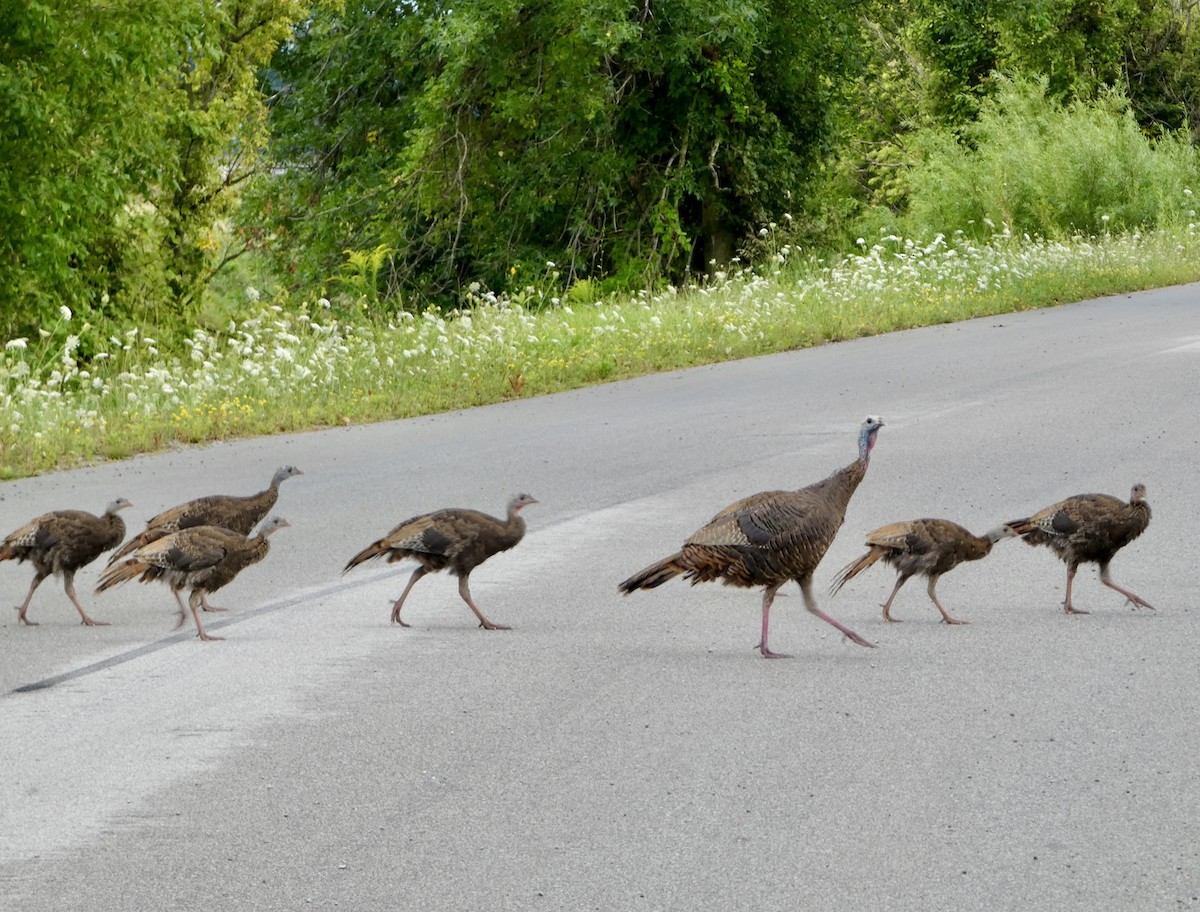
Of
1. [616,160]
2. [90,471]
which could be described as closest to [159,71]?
[90,471]

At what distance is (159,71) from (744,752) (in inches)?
608

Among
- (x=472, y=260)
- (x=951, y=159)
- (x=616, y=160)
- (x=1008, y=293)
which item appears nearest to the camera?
(x=1008, y=293)

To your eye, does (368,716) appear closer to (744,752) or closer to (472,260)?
(744,752)

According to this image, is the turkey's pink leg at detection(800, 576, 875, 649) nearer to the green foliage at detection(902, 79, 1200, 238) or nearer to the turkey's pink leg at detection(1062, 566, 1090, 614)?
the turkey's pink leg at detection(1062, 566, 1090, 614)

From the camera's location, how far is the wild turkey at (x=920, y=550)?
823cm

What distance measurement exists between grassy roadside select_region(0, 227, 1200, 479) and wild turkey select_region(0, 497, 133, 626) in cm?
506

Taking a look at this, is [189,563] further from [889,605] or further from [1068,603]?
[1068,603]

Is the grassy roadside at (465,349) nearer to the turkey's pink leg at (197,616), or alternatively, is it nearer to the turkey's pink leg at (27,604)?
the turkey's pink leg at (27,604)

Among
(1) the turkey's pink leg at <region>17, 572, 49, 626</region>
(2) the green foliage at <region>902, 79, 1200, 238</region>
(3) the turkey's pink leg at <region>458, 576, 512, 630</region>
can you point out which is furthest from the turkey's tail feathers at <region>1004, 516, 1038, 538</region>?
(2) the green foliage at <region>902, 79, 1200, 238</region>

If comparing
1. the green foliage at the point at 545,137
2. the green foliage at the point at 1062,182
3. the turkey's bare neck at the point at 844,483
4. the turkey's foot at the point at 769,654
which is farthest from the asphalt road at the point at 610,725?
the green foliage at the point at 1062,182

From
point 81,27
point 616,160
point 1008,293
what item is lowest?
point 1008,293

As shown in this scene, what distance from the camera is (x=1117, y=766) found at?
5.95m

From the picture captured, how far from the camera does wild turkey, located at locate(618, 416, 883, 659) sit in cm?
736

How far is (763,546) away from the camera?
7.36 meters
